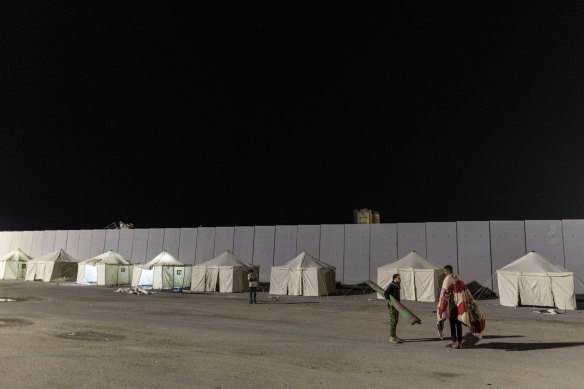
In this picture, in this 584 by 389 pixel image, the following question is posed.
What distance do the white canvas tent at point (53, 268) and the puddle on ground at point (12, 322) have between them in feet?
82.5

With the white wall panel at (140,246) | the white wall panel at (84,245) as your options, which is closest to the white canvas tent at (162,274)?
the white wall panel at (140,246)

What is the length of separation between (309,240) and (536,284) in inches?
713

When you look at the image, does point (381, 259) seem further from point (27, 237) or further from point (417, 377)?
point (27, 237)

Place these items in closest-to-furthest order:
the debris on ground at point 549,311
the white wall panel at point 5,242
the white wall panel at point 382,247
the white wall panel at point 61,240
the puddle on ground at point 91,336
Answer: the puddle on ground at point 91,336
the debris on ground at point 549,311
the white wall panel at point 382,247
the white wall panel at point 61,240
the white wall panel at point 5,242

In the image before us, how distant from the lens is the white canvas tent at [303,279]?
2498 cm

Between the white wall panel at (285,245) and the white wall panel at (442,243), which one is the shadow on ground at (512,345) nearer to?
the white wall panel at (442,243)

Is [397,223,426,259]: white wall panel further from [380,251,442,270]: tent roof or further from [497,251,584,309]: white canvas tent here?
[497,251,584,309]: white canvas tent

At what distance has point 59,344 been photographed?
860 cm

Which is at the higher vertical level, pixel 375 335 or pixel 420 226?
pixel 420 226

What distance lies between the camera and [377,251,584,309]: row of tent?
1852 centimetres

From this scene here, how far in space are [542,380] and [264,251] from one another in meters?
30.2

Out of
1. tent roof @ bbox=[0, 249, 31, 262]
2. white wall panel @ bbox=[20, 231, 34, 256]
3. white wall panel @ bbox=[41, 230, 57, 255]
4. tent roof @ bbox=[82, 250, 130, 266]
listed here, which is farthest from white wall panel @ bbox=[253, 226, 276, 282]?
white wall panel @ bbox=[20, 231, 34, 256]

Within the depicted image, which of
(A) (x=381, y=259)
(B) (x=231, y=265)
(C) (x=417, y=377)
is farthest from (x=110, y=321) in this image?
(A) (x=381, y=259)

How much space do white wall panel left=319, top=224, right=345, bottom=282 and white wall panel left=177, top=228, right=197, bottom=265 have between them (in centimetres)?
1335
